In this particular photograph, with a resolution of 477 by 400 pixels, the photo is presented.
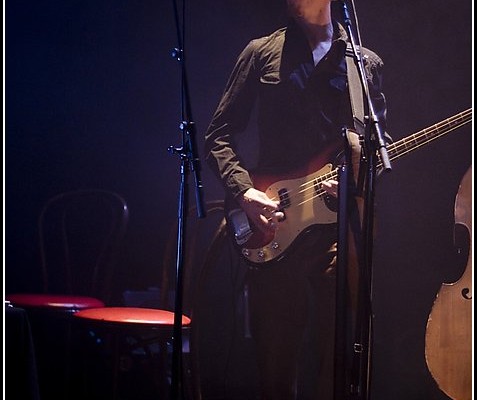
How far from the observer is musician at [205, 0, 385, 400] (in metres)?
2.31

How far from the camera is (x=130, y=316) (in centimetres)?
231

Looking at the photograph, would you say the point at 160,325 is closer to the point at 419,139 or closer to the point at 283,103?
the point at 283,103

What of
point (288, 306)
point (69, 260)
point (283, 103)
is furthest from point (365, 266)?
point (69, 260)

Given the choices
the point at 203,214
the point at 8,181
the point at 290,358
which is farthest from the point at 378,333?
the point at 8,181

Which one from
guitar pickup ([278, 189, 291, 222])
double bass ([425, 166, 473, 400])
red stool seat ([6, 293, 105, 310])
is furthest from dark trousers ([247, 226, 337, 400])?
red stool seat ([6, 293, 105, 310])

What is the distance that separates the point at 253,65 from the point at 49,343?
1.49 meters

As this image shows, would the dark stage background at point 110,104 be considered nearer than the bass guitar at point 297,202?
No

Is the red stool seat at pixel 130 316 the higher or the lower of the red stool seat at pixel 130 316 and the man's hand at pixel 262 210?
the lower

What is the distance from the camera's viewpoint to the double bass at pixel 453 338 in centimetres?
221

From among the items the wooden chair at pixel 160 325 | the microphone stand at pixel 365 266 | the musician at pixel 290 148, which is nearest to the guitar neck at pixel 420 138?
the musician at pixel 290 148

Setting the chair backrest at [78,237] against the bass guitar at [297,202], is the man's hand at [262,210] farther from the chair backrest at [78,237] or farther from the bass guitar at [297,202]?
the chair backrest at [78,237]

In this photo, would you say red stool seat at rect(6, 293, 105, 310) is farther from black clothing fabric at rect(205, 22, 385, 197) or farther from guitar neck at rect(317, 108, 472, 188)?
guitar neck at rect(317, 108, 472, 188)

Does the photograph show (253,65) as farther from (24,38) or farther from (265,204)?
(24,38)

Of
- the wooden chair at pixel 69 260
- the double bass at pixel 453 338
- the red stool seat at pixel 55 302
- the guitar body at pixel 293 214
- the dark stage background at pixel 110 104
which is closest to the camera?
the double bass at pixel 453 338
